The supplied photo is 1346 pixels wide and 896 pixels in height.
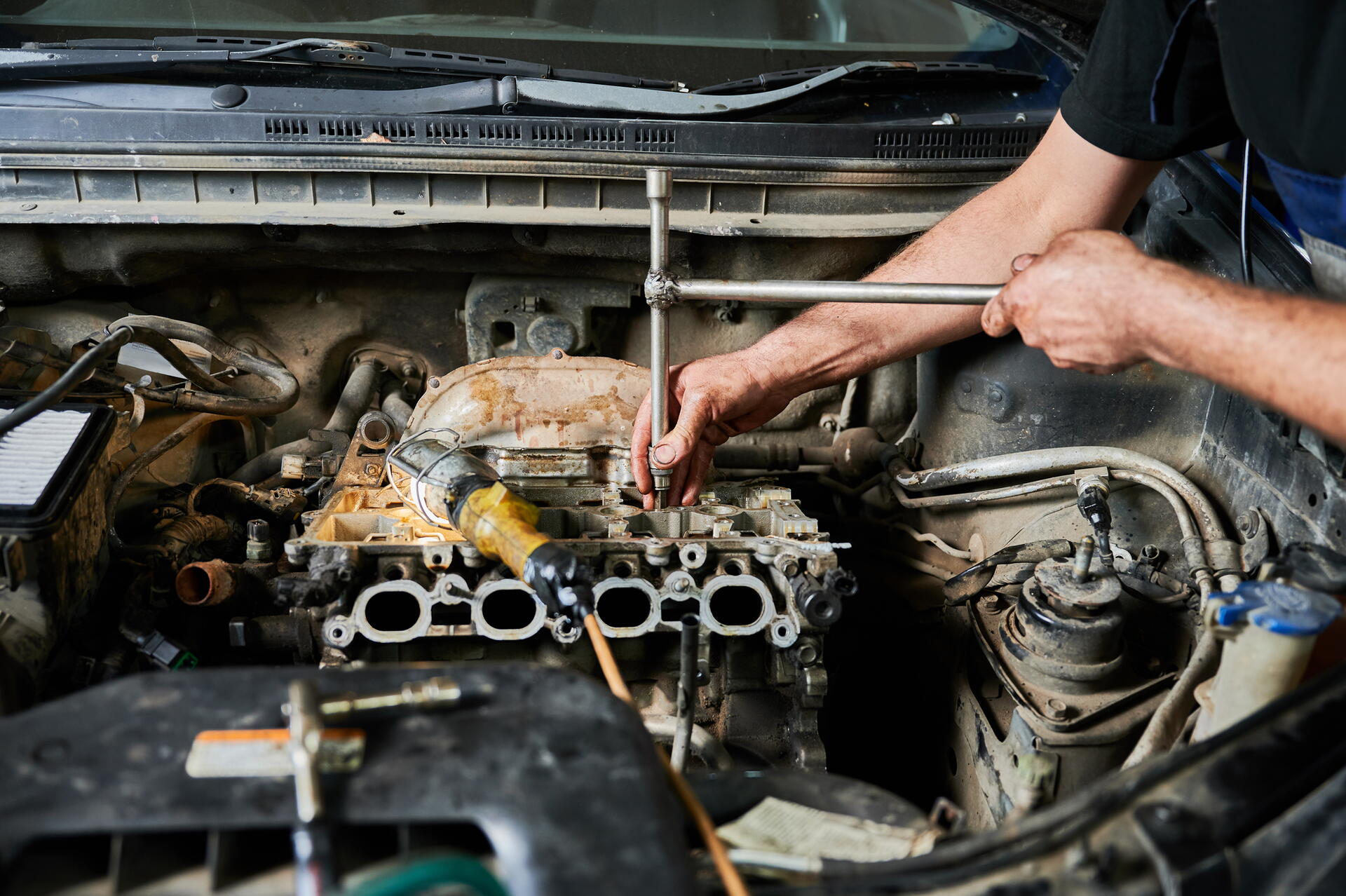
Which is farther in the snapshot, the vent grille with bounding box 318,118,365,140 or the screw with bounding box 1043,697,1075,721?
the vent grille with bounding box 318,118,365,140

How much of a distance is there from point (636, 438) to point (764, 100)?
64 centimetres

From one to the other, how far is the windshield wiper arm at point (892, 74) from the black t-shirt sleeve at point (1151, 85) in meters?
0.33

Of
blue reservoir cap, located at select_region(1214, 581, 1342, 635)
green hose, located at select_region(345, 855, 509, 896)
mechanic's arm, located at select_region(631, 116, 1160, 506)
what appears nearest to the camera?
green hose, located at select_region(345, 855, 509, 896)

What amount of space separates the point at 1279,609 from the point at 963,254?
2.78ft

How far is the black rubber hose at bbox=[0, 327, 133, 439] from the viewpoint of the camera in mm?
1099

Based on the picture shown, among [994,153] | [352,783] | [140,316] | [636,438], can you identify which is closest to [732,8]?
[994,153]

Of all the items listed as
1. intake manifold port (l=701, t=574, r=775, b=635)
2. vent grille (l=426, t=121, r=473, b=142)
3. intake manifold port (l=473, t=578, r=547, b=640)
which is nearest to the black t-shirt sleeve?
intake manifold port (l=701, t=574, r=775, b=635)

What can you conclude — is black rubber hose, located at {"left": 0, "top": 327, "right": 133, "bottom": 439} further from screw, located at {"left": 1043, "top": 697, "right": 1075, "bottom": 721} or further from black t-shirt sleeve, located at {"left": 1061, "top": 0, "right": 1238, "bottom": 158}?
black t-shirt sleeve, located at {"left": 1061, "top": 0, "right": 1238, "bottom": 158}

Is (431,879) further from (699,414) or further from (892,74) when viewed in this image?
(892,74)

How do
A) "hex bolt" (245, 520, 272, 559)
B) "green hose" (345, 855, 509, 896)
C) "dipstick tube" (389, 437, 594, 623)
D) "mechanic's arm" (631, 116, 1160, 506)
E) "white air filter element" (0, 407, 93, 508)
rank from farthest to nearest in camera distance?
"mechanic's arm" (631, 116, 1160, 506), "hex bolt" (245, 520, 272, 559), "white air filter element" (0, 407, 93, 508), "dipstick tube" (389, 437, 594, 623), "green hose" (345, 855, 509, 896)

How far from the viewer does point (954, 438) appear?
1743mm

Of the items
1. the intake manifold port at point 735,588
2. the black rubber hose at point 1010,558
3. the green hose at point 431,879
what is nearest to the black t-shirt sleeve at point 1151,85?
the black rubber hose at point 1010,558

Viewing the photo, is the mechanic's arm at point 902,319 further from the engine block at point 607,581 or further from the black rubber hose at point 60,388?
the black rubber hose at point 60,388

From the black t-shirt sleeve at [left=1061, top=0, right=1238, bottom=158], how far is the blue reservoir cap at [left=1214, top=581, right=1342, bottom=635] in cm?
74
